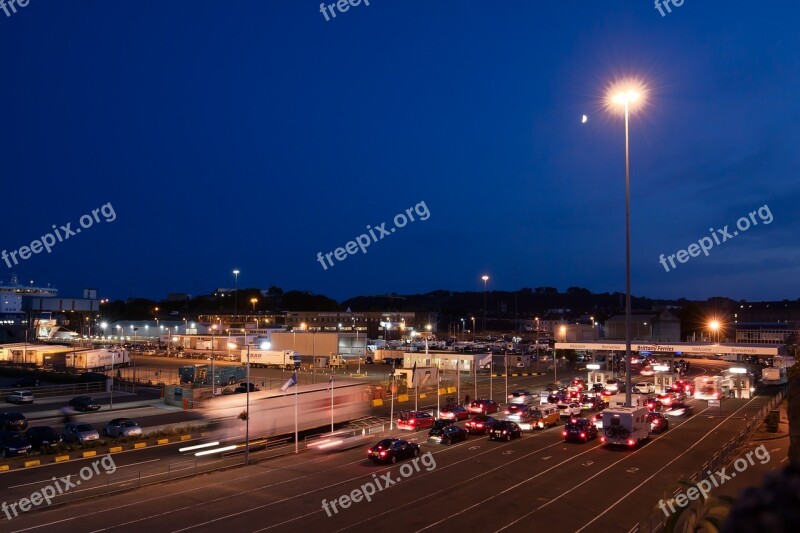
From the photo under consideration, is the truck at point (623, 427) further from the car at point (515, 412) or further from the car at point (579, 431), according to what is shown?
the car at point (515, 412)

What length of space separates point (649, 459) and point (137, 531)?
19362 mm

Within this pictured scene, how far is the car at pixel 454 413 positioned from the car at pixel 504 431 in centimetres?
579

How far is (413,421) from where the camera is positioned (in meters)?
32.3

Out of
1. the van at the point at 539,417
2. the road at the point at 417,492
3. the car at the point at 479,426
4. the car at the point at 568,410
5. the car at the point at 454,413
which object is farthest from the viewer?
the car at the point at 568,410

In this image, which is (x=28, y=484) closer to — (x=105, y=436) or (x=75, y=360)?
(x=105, y=436)

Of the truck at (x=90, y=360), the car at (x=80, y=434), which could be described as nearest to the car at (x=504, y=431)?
the car at (x=80, y=434)

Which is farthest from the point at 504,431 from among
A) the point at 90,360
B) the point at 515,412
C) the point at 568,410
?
the point at 90,360

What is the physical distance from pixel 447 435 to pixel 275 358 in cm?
4361

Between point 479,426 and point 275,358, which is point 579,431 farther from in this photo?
Result: point 275,358

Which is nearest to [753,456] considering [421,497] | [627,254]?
[627,254]

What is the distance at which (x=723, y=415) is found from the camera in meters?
37.9

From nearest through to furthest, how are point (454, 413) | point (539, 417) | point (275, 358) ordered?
point (539, 417) < point (454, 413) < point (275, 358)

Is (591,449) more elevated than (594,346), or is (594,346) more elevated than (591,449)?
(594,346)

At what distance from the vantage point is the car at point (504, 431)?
29.2 metres
